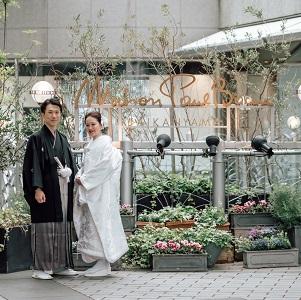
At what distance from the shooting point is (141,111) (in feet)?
58.8

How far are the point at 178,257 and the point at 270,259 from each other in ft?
3.70

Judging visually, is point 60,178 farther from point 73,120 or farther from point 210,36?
point 210,36

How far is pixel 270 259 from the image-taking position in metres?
11.6

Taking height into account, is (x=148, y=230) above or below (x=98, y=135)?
below

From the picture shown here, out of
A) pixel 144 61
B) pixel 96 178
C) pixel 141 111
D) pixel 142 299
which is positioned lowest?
pixel 142 299

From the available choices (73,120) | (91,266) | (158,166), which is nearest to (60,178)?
(91,266)

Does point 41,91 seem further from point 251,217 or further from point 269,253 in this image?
point 269,253

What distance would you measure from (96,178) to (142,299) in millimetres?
2095

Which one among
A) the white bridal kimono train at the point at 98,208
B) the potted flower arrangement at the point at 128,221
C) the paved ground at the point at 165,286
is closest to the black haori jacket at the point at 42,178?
the white bridal kimono train at the point at 98,208

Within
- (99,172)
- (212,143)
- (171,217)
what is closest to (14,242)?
(99,172)

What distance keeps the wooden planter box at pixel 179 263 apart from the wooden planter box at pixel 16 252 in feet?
4.79

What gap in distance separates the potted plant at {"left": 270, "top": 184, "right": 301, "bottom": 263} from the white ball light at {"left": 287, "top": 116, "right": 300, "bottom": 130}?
767 centimetres

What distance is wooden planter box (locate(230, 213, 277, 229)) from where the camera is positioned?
41.7ft

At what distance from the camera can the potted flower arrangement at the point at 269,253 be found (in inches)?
456
